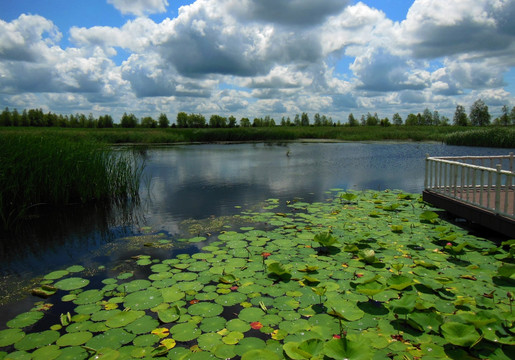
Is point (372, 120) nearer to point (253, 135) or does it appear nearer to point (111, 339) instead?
point (253, 135)

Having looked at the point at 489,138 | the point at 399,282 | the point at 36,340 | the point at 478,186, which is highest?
the point at 489,138

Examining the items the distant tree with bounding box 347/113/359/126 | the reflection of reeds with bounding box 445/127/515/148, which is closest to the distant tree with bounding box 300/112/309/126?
the distant tree with bounding box 347/113/359/126

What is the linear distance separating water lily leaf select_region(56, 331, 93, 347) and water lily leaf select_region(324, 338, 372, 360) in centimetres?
187

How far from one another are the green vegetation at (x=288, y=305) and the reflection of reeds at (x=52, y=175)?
384 cm

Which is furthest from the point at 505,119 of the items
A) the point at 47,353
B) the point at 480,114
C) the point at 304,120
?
the point at 47,353

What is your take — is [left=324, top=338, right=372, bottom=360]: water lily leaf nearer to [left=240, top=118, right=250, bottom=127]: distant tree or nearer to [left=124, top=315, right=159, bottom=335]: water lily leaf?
[left=124, top=315, right=159, bottom=335]: water lily leaf

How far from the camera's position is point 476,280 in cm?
360

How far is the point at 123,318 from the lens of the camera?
116 inches

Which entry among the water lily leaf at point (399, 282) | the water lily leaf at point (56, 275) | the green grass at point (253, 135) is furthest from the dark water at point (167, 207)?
the green grass at point (253, 135)

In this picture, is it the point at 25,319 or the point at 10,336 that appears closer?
the point at 10,336

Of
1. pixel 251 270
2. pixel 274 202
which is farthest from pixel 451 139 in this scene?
pixel 251 270

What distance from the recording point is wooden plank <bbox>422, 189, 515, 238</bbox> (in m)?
4.89

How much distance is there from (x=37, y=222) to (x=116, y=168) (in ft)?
9.35

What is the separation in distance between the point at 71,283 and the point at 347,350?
3.18 metres
